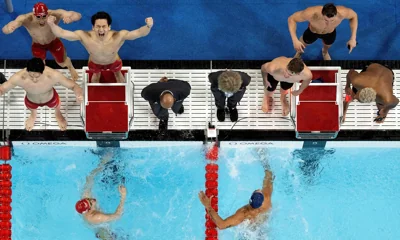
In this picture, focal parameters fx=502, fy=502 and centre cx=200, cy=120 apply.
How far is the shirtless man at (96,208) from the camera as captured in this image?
17.4 ft

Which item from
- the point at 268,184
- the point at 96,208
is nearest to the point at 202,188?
the point at 268,184

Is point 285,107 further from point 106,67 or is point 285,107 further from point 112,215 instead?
point 112,215

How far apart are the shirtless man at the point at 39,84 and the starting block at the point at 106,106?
37 centimetres

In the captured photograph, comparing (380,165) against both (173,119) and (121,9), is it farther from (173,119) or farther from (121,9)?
(121,9)

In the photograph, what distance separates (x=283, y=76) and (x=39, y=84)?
2.53 metres

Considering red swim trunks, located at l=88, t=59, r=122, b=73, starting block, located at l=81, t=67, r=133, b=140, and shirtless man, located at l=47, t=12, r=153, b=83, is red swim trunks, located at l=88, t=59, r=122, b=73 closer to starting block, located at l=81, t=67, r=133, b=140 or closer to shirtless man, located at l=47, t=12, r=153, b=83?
shirtless man, located at l=47, t=12, r=153, b=83

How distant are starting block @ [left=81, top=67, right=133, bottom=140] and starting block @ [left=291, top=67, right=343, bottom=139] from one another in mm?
1969

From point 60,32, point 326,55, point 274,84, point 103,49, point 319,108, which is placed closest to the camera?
point 60,32

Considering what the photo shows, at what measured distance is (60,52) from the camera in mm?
5664

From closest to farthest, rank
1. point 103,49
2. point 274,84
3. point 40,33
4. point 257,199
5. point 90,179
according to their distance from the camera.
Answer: point 257,199 < point 103,49 < point 40,33 < point 274,84 < point 90,179

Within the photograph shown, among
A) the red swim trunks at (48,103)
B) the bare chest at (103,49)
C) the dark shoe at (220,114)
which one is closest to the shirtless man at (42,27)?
the bare chest at (103,49)

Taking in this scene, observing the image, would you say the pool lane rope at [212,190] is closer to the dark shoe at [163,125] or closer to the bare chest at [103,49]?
the dark shoe at [163,125]

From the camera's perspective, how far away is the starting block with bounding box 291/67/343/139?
584 centimetres

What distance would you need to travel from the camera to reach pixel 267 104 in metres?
6.07
